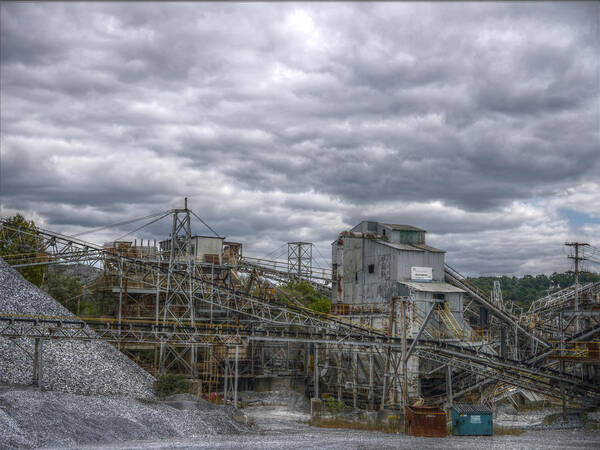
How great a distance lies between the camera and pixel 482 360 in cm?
3028

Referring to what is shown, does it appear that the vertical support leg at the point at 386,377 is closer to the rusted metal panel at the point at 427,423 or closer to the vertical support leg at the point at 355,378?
the vertical support leg at the point at 355,378

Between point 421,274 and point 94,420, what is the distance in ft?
73.1

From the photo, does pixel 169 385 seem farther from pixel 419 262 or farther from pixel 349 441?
pixel 419 262

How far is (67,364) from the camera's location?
99.6 ft

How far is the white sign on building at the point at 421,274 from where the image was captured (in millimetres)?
38156

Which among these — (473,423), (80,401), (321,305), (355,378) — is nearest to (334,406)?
(355,378)

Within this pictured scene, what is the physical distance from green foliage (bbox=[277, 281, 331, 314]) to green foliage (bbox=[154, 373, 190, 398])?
55.5 feet

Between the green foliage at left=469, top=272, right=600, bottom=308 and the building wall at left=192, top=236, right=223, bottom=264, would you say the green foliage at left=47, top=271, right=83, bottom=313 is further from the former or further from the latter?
the green foliage at left=469, top=272, right=600, bottom=308

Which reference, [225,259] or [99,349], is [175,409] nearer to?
[99,349]

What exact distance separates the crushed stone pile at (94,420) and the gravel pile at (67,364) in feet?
10.1

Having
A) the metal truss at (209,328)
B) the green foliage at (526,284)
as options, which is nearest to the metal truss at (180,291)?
the metal truss at (209,328)

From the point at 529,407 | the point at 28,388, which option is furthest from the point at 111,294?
the point at 529,407

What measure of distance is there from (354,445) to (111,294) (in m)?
26.9

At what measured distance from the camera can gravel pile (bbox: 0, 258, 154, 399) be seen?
28406 millimetres
